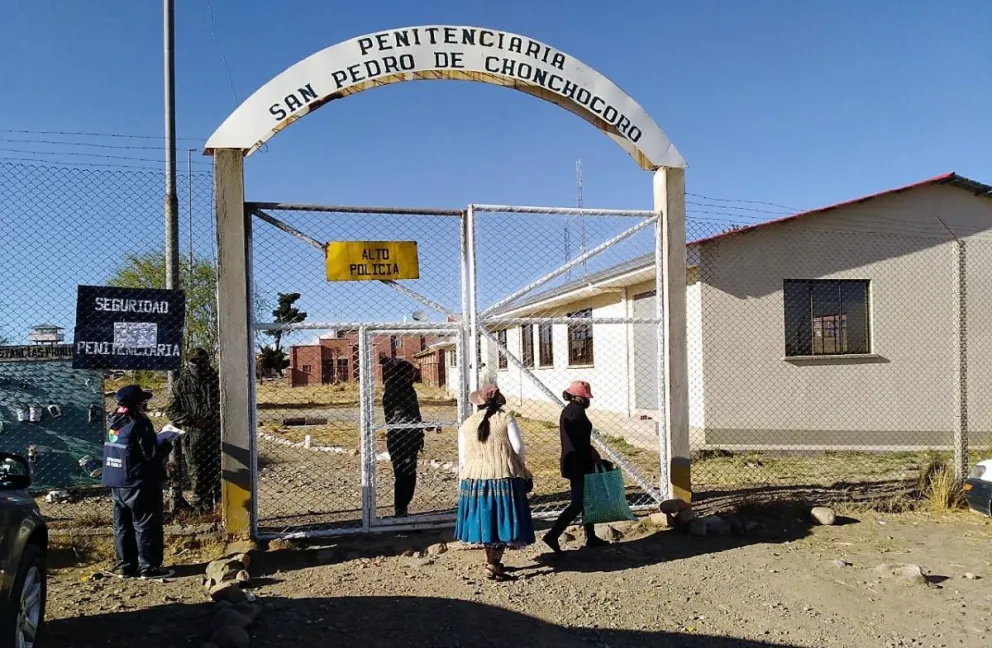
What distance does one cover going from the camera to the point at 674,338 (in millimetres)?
6895

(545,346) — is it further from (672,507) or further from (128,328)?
(128,328)

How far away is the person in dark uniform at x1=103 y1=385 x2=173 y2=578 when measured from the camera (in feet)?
17.7

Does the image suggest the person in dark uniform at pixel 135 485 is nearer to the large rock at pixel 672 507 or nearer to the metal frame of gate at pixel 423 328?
the metal frame of gate at pixel 423 328

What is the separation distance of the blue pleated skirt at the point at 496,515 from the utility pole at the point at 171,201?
278 centimetres

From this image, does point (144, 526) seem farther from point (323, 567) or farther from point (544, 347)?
point (544, 347)

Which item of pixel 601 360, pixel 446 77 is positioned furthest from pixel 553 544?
pixel 601 360

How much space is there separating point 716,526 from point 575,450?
1623 mm

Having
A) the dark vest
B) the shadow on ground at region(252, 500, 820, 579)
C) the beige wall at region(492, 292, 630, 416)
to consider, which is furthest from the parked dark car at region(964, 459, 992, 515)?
the dark vest

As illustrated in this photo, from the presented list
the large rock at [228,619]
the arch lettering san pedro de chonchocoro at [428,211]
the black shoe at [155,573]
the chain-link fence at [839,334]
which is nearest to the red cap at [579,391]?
the arch lettering san pedro de chonchocoro at [428,211]

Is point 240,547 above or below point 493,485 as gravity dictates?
below

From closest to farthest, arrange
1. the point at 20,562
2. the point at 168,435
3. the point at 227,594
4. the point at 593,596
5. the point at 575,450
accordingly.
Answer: the point at 20,562, the point at 227,594, the point at 593,596, the point at 168,435, the point at 575,450

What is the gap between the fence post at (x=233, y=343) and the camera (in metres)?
5.89

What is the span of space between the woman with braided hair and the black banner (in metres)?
2.52

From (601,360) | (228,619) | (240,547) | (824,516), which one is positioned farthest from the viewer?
(601,360)
